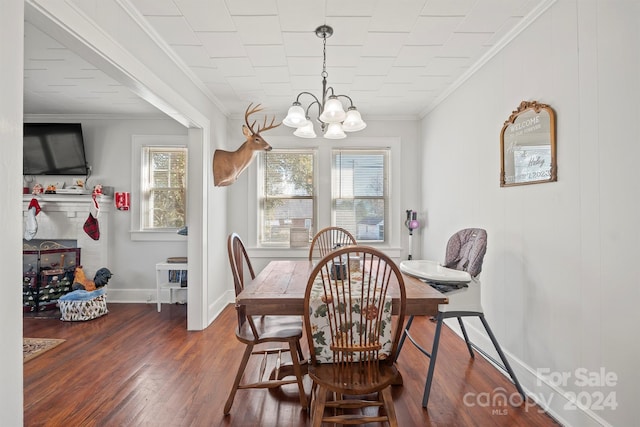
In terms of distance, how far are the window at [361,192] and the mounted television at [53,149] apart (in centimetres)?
332

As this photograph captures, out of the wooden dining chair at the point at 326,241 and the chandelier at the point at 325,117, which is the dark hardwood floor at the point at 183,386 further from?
the chandelier at the point at 325,117

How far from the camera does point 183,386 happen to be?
2379 mm

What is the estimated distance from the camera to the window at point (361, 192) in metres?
4.64

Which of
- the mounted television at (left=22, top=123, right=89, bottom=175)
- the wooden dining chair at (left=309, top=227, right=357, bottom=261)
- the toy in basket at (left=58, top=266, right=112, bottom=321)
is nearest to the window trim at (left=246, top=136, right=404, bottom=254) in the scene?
the wooden dining chair at (left=309, top=227, right=357, bottom=261)

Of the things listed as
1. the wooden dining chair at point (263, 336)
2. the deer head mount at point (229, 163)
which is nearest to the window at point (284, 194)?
the deer head mount at point (229, 163)

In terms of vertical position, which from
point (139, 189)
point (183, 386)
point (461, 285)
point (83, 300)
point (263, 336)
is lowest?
point (183, 386)

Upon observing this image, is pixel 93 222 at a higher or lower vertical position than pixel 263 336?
higher

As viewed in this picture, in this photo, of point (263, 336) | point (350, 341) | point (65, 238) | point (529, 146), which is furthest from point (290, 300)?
point (65, 238)

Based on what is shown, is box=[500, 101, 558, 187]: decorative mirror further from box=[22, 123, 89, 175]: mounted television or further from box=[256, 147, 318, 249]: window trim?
box=[22, 123, 89, 175]: mounted television

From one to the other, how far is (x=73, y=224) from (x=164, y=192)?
116 cm

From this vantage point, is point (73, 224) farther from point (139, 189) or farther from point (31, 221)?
point (139, 189)

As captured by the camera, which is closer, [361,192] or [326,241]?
[326,241]

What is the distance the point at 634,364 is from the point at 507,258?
3.57 feet

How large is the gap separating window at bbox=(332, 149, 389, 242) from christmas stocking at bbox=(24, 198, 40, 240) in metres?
3.70
